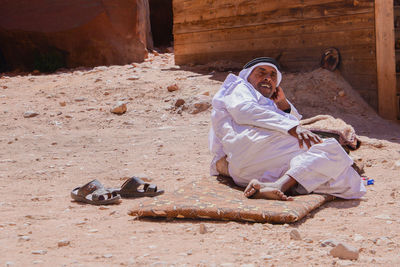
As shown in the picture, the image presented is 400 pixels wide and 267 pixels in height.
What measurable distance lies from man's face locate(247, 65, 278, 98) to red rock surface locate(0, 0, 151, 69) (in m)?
7.92

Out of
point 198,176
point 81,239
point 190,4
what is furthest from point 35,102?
point 81,239

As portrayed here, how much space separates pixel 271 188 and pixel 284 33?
5062 millimetres

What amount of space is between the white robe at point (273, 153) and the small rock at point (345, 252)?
1140 mm

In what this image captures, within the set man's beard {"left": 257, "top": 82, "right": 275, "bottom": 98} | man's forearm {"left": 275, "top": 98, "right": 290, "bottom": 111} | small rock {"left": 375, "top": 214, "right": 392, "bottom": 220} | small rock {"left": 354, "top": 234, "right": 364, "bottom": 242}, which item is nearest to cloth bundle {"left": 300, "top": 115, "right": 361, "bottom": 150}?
man's forearm {"left": 275, "top": 98, "right": 290, "bottom": 111}

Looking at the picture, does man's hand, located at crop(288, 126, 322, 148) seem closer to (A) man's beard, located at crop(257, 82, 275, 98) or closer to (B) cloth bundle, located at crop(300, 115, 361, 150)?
(A) man's beard, located at crop(257, 82, 275, 98)

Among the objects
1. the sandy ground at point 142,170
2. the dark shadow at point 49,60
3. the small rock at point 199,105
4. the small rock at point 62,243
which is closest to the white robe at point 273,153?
the sandy ground at point 142,170

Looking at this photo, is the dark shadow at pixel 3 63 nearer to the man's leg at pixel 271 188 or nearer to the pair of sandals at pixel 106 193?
the pair of sandals at pixel 106 193


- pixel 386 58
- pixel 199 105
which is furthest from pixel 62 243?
pixel 386 58

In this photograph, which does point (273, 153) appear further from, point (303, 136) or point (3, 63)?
point (3, 63)

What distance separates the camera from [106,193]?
12.4ft

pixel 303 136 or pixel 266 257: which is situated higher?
pixel 303 136

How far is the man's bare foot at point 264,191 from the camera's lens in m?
3.31

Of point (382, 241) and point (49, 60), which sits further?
point (49, 60)

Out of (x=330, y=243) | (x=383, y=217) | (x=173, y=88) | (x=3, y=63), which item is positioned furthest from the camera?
(x=3, y=63)
